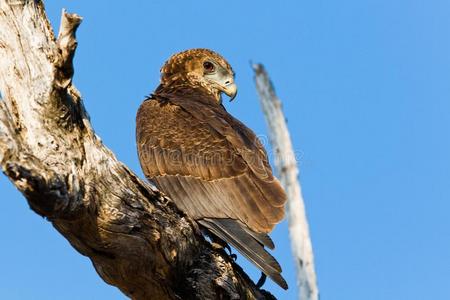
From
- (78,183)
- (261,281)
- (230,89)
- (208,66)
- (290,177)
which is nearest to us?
(290,177)

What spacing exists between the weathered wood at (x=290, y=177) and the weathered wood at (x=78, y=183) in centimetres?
124

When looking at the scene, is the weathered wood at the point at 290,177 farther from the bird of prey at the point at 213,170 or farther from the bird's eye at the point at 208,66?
the bird's eye at the point at 208,66

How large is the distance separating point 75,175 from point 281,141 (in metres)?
1.44

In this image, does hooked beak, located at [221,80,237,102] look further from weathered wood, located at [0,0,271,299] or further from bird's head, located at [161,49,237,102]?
weathered wood, located at [0,0,271,299]

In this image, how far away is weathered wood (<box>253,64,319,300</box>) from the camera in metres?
3.89

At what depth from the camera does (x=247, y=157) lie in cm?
689

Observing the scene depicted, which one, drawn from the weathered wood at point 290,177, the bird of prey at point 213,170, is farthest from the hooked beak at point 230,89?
the weathered wood at point 290,177

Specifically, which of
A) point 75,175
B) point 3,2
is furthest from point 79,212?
point 3,2

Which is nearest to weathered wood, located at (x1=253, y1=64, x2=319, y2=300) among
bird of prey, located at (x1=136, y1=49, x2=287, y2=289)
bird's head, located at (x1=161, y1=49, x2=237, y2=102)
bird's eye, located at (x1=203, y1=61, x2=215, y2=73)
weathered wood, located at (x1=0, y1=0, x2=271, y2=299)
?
weathered wood, located at (x1=0, y1=0, x2=271, y2=299)

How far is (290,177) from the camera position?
160 inches

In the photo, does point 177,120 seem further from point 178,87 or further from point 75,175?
point 75,175

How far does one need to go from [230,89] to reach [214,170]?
216 cm

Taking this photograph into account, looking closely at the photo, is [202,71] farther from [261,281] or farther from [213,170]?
[261,281]

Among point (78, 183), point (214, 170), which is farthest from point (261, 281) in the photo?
point (78, 183)
